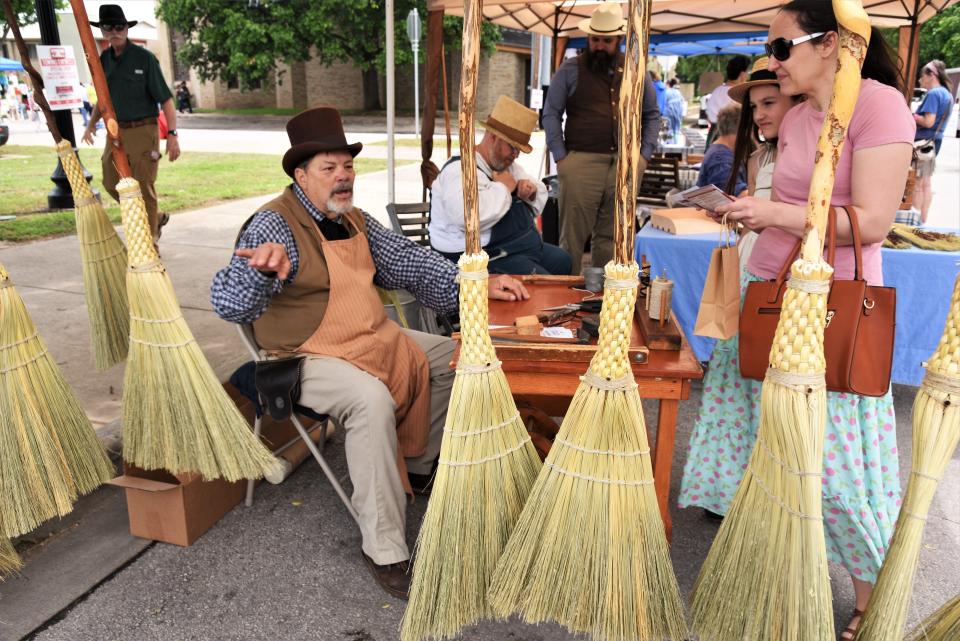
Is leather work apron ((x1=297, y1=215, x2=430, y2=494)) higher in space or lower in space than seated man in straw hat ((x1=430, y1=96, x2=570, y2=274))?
lower

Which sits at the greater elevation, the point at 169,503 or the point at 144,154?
the point at 144,154

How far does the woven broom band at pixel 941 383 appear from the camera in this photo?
128cm

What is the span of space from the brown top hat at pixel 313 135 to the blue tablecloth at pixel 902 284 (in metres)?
1.97

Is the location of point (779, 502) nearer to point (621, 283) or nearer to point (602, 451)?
point (602, 451)

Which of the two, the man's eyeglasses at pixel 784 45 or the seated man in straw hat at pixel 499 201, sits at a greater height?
the man's eyeglasses at pixel 784 45

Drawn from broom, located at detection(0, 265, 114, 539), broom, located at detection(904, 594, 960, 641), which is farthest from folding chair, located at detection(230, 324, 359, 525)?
broom, located at detection(904, 594, 960, 641)

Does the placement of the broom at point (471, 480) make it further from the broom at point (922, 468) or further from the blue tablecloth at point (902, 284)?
the blue tablecloth at point (902, 284)

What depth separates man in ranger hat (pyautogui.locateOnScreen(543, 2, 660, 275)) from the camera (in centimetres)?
481

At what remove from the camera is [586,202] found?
16.7ft

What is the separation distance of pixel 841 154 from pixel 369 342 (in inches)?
63.9

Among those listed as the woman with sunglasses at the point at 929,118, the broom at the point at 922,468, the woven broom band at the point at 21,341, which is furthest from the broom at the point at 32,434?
the woman with sunglasses at the point at 929,118

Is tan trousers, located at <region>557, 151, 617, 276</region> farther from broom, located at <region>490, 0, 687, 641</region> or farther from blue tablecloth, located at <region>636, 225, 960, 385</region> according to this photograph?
broom, located at <region>490, 0, 687, 641</region>

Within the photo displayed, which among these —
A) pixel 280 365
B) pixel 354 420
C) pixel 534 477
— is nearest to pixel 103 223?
pixel 280 365

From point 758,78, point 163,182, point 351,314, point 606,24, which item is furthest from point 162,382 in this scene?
point 163,182
